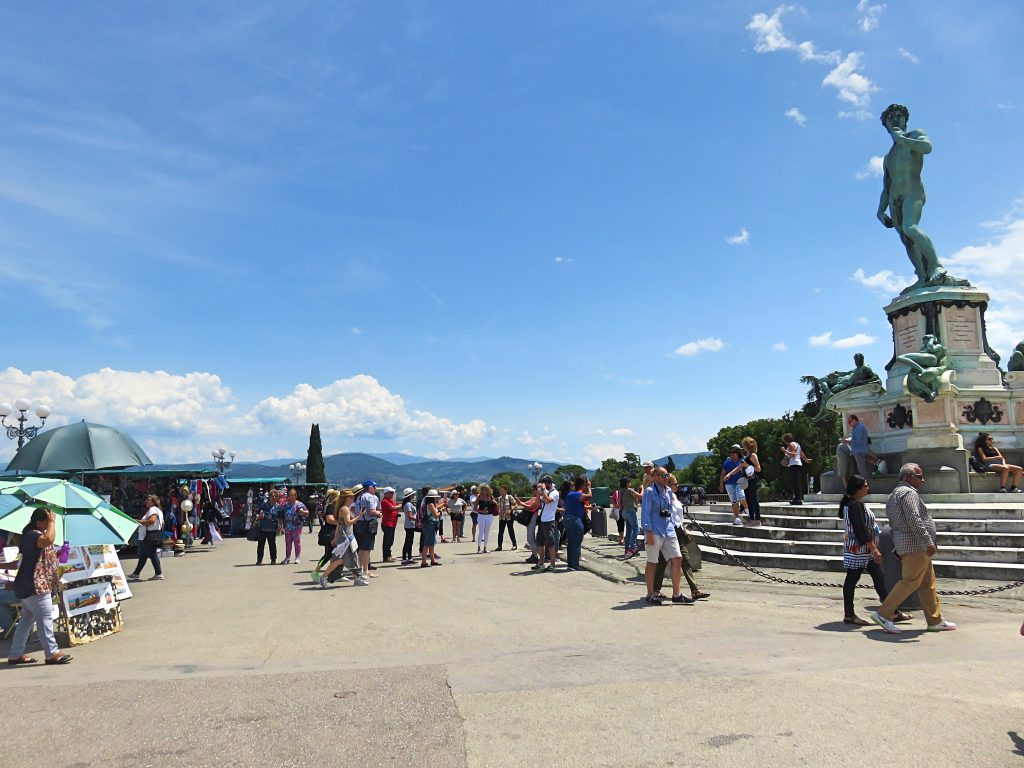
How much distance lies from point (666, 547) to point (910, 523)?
9.38ft

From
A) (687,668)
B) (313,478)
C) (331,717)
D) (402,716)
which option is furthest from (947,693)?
(313,478)

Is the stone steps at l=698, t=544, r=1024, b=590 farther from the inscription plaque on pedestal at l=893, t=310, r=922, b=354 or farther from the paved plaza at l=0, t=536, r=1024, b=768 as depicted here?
the inscription plaque on pedestal at l=893, t=310, r=922, b=354

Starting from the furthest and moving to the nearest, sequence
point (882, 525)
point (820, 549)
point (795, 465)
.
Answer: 1. point (795, 465)
2. point (820, 549)
3. point (882, 525)

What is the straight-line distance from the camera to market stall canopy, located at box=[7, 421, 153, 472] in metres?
16.6

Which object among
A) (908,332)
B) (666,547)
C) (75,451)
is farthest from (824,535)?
(75,451)

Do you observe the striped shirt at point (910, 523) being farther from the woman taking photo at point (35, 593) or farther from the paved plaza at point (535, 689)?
the woman taking photo at point (35, 593)

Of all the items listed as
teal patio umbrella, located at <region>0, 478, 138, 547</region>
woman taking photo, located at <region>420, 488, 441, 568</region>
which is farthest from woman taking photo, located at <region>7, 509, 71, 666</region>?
woman taking photo, located at <region>420, 488, 441, 568</region>

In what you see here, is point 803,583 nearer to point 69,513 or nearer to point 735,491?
point 735,491

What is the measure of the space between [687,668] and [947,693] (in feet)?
5.93

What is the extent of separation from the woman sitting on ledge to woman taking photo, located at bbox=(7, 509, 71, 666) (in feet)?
50.0

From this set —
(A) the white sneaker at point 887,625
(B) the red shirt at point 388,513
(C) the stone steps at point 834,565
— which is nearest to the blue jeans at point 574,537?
(C) the stone steps at point 834,565

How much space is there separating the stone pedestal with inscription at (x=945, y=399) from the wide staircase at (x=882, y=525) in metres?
1.60

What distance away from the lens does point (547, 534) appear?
1275 cm

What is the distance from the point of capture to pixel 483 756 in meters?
4.06
